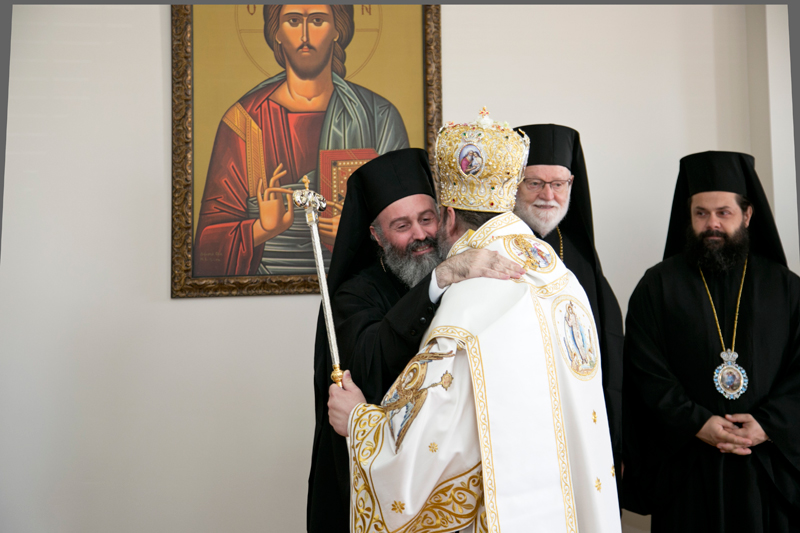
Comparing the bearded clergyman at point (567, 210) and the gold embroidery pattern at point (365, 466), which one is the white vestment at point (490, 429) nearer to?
the gold embroidery pattern at point (365, 466)

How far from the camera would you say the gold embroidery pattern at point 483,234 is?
194 centimetres

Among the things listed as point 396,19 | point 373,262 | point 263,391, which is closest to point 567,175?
point 373,262

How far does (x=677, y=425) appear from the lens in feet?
9.96

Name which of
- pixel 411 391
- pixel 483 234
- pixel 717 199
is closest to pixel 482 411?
pixel 411 391

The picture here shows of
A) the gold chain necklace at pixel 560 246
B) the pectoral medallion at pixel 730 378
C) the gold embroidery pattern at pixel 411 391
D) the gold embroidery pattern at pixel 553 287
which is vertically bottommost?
the pectoral medallion at pixel 730 378

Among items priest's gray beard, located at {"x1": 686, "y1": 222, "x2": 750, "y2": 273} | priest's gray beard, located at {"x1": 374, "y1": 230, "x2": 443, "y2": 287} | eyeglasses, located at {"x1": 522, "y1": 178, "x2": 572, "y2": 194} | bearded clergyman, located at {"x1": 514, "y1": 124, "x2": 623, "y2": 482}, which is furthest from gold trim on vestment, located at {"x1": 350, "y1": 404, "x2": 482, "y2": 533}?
priest's gray beard, located at {"x1": 686, "y1": 222, "x2": 750, "y2": 273}

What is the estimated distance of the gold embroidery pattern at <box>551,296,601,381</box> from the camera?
185 centimetres

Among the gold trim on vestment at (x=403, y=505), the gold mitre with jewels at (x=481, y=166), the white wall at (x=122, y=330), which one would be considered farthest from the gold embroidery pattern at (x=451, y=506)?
the white wall at (x=122, y=330)

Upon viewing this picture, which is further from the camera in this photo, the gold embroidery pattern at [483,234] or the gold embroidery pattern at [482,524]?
the gold embroidery pattern at [483,234]

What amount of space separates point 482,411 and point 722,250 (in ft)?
7.47

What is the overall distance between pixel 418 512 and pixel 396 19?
10.7 feet

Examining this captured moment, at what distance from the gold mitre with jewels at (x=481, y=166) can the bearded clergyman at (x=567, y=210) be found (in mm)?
1188

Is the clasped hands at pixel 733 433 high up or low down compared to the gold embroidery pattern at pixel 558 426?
down

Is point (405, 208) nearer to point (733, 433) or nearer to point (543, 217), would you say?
point (543, 217)
